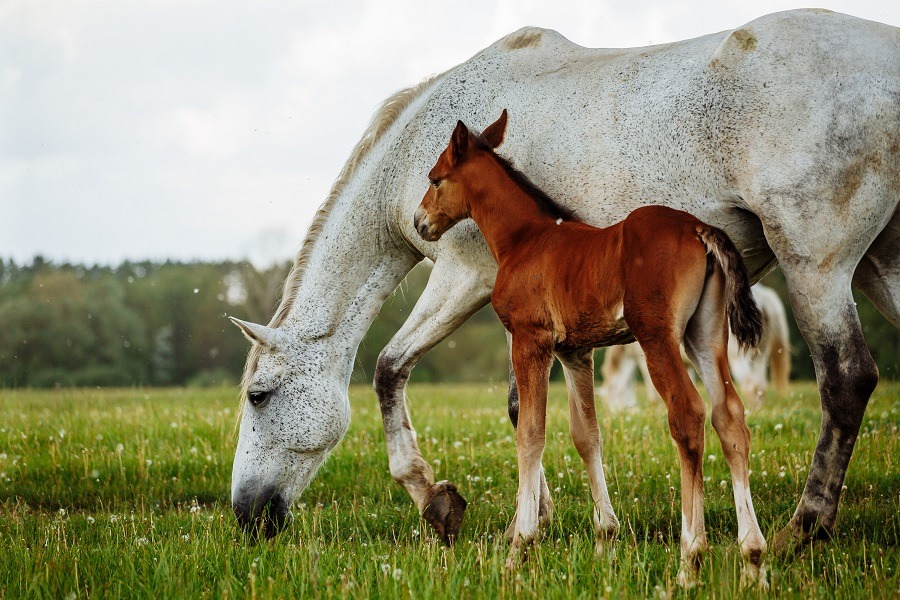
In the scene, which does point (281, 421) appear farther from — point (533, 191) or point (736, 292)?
point (736, 292)

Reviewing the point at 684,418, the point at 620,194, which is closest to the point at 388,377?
the point at 620,194

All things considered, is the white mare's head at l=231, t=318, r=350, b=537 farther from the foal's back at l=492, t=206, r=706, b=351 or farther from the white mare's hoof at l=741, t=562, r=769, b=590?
the white mare's hoof at l=741, t=562, r=769, b=590

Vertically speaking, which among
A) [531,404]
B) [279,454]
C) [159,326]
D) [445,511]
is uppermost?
[159,326]

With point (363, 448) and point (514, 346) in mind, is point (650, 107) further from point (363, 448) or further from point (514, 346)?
point (363, 448)

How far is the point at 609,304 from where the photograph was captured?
13.1 ft

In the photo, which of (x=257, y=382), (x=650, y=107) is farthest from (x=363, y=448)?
(x=650, y=107)

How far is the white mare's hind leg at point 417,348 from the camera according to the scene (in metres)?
5.39

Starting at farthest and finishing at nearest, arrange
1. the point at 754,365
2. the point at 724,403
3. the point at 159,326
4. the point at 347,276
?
the point at 159,326, the point at 754,365, the point at 347,276, the point at 724,403

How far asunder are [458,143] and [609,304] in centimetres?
140

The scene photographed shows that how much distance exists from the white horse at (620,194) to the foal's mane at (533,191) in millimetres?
229

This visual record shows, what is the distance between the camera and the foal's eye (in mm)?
5578

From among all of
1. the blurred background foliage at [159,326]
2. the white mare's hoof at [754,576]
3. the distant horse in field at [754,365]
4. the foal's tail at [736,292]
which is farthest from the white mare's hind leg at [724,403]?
the blurred background foliage at [159,326]

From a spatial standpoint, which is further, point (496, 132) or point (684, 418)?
point (496, 132)

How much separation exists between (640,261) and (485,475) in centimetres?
336
